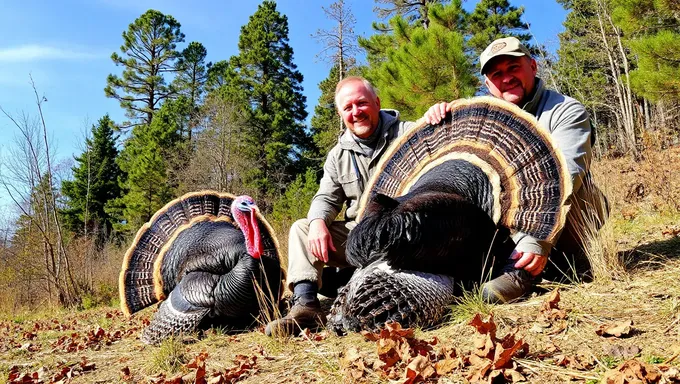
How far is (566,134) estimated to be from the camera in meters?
3.27

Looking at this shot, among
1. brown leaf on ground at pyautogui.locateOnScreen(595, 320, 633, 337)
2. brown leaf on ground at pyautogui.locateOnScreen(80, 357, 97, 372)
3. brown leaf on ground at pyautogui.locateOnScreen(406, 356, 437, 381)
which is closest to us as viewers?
brown leaf on ground at pyautogui.locateOnScreen(406, 356, 437, 381)

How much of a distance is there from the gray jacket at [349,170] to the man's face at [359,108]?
0.11 m

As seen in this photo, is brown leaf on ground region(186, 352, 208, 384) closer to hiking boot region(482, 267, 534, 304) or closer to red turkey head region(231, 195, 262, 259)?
red turkey head region(231, 195, 262, 259)

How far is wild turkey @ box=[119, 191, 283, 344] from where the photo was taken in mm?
4211

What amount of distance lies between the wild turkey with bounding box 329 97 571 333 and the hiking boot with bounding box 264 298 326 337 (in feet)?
1.47

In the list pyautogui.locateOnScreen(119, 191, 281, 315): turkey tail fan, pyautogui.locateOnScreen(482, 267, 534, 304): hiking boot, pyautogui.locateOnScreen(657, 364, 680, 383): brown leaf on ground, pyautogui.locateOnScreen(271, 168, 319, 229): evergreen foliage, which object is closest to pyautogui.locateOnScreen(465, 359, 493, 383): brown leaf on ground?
pyautogui.locateOnScreen(657, 364, 680, 383): brown leaf on ground

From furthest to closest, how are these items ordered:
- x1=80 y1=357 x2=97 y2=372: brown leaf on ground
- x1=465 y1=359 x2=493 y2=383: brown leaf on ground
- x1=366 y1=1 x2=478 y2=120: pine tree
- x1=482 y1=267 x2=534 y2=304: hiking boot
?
x1=366 y1=1 x2=478 y2=120: pine tree, x1=80 y1=357 x2=97 y2=372: brown leaf on ground, x1=482 y1=267 x2=534 y2=304: hiking boot, x1=465 y1=359 x2=493 y2=383: brown leaf on ground

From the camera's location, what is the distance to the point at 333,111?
32.8 m

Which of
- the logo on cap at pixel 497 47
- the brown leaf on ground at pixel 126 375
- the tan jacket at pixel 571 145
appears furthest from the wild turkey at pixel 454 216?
the brown leaf on ground at pixel 126 375

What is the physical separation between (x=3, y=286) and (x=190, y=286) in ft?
54.2

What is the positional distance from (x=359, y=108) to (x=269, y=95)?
33.7 metres

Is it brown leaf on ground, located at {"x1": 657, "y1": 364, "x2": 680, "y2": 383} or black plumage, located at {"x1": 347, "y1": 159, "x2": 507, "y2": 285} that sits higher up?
black plumage, located at {"x1": 347, "y1": 159, "x2": 507, "y2": 285}

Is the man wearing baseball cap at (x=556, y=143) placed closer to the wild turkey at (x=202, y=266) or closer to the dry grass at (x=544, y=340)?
the dry grass at (x=544, y=340)

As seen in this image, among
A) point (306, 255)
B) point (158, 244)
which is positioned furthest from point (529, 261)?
point (158, 244)
